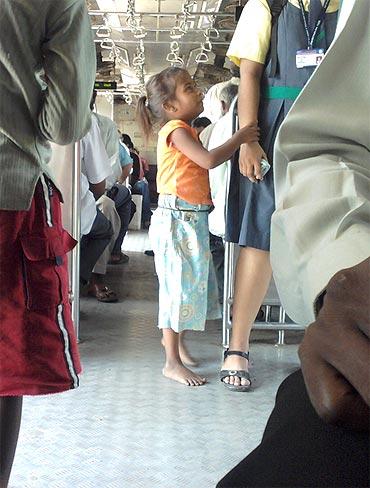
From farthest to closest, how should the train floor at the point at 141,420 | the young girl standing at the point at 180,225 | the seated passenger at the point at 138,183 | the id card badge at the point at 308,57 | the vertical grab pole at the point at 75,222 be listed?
the seated passenger at the point at 138,183 → the vertical grab pole at the point at 75,222 → the young girl standing at the point at 180,225 → the id card badge at the point at 308,57 → the train floor at the point at 141,420

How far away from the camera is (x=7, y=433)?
1457mm

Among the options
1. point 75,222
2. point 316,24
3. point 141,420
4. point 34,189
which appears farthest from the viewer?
point 75,222

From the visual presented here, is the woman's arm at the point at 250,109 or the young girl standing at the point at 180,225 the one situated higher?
the woman's arm at the point at 250,109

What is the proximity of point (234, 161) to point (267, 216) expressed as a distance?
30 cm

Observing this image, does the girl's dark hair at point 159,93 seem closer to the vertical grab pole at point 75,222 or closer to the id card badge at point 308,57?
the vertical grab pole at point 75,222

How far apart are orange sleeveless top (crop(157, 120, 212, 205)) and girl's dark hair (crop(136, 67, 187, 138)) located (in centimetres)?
11

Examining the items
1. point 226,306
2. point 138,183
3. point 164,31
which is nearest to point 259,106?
point 226,306

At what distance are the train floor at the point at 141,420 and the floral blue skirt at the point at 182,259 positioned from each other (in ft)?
0.78

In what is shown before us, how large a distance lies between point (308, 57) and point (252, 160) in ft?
1.25

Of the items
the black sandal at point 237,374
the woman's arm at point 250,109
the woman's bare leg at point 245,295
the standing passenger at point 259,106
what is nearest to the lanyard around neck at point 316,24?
the standing passenger at point 259,106

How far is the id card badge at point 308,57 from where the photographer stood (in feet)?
6.79

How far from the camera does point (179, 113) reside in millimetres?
2592

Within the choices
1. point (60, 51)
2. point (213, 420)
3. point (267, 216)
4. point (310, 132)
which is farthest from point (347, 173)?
point (267, 216)

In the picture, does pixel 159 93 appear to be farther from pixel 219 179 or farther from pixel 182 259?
pixel 182 259
